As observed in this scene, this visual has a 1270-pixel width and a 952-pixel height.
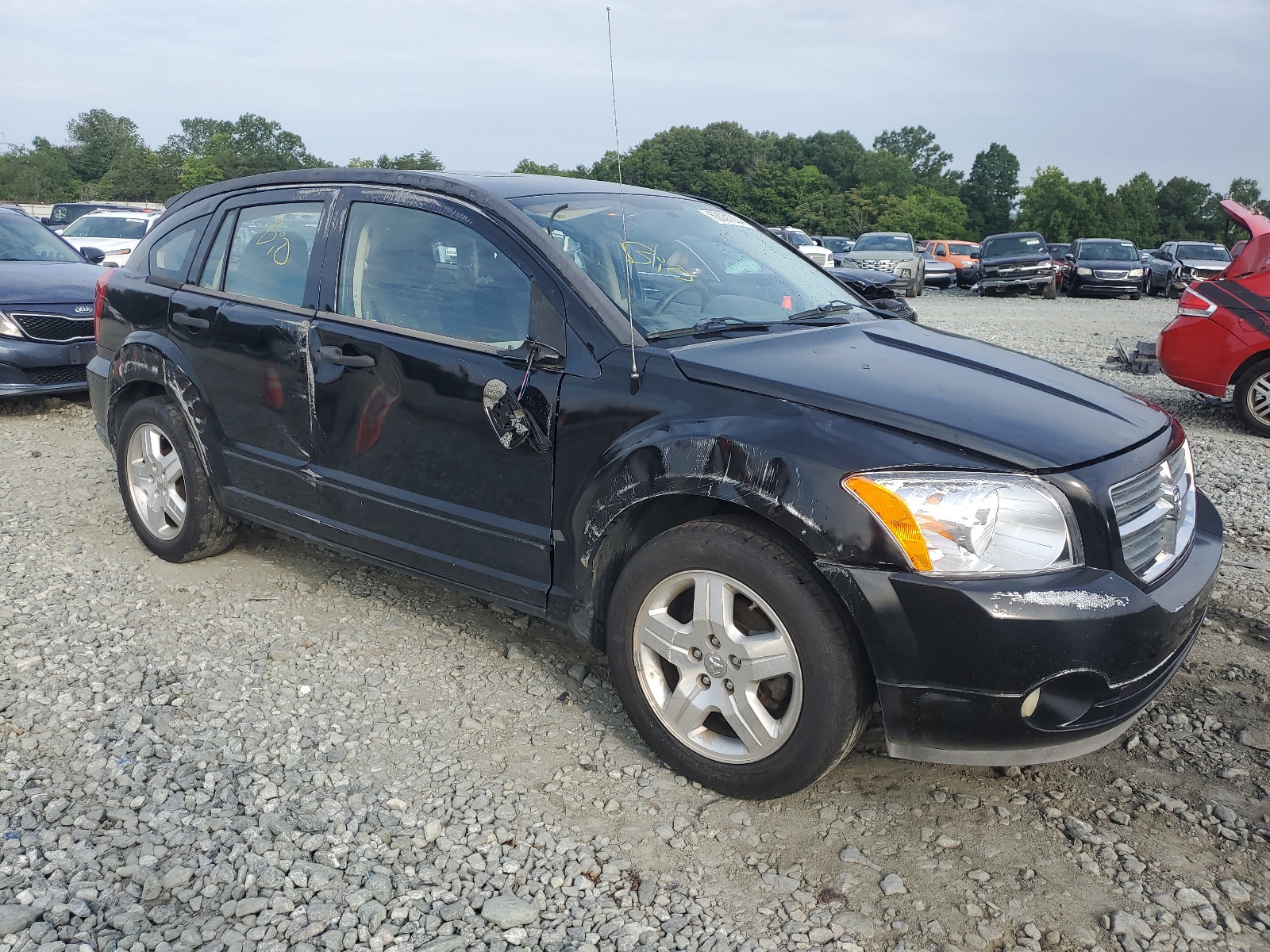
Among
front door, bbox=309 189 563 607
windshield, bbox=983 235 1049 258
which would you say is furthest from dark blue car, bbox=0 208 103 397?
windshield, bbox=983 235 1049 258

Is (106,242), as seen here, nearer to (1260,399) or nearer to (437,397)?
(437,397)

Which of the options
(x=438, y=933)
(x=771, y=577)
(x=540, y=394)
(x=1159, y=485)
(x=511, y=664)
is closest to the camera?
(x=438, y=933)

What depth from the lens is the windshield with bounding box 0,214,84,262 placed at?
8.82 meters

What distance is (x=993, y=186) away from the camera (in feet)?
324

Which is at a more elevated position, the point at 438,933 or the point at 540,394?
the point at 540,394

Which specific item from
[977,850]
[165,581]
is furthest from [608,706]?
[165,581]

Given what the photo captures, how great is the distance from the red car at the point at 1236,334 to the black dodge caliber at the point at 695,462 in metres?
5.19

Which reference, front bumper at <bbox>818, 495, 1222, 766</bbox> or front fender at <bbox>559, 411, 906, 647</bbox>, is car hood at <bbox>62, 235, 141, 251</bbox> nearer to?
front fender at <bbox>559, 411, 906, 647</bbox>

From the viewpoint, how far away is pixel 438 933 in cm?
229

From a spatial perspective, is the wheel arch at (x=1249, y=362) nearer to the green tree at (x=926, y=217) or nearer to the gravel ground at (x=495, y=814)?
the gravel ground at (x=495, y=814)

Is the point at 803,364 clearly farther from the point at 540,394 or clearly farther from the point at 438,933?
the point at 438,933

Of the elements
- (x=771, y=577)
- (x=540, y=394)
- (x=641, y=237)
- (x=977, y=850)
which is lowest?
(x=977, y=850)

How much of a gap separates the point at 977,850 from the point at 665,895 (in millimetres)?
834

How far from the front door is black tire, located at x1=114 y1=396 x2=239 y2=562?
35.7 inches
